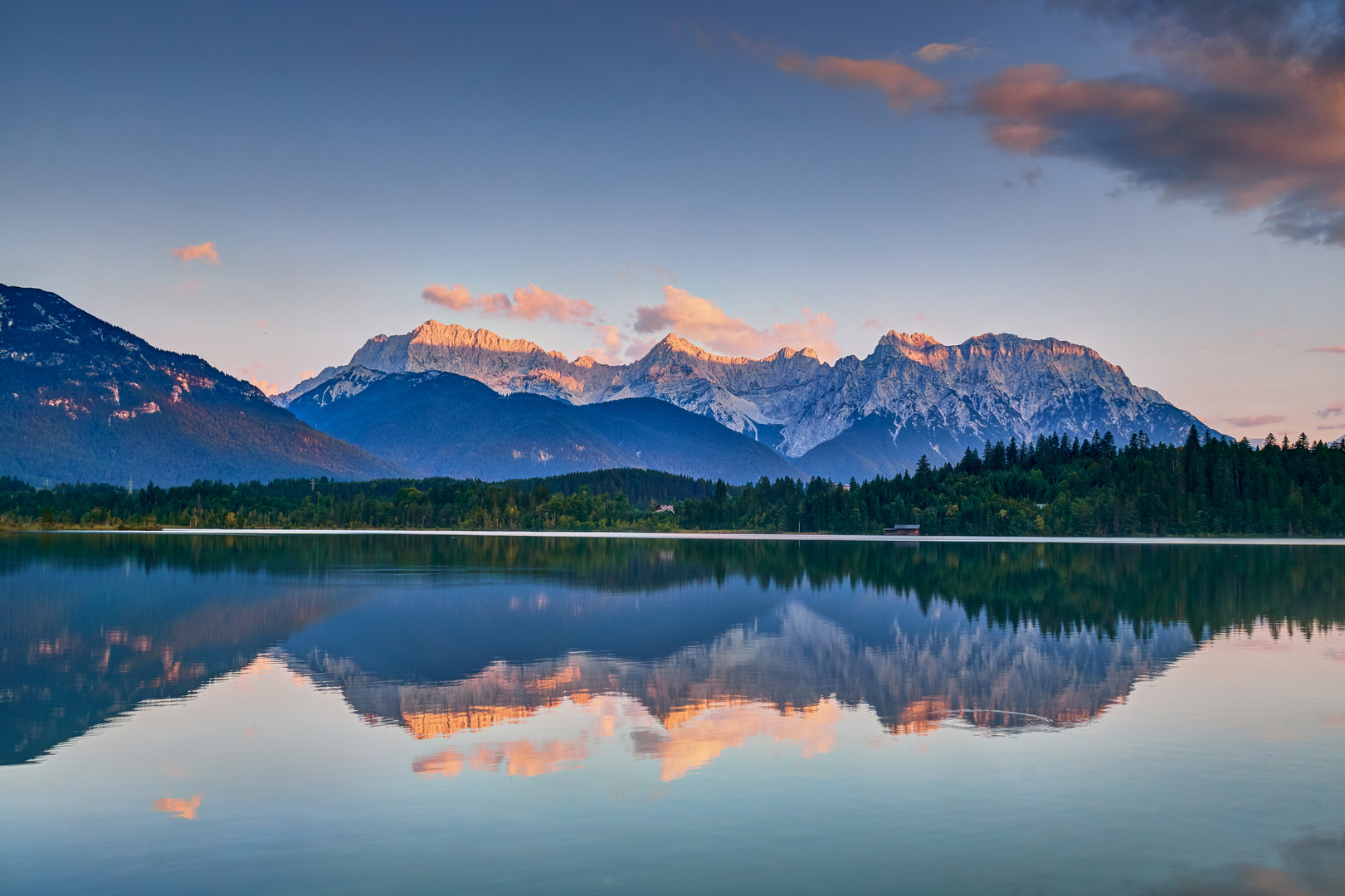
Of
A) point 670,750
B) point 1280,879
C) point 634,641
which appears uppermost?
point 1280,879

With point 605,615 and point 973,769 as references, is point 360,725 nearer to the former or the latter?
point 973,769

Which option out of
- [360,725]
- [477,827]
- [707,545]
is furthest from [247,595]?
[707,545]

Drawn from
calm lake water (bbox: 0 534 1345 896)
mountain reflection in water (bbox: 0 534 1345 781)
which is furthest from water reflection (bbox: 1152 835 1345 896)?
mountain reflection in water (bbox: 0 534 1345 781)

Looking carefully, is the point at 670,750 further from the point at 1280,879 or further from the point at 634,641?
the point at 634,641

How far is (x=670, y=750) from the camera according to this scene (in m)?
23.2

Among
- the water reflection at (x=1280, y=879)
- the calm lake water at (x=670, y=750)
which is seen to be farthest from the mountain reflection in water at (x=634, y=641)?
the water reflection at (x=1280, y=879)

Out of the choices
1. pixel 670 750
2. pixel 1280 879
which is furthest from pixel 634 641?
pixel 1280 879

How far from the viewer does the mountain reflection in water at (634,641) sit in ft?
87.8

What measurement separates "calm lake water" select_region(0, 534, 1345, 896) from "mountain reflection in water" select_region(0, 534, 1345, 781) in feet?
0.82

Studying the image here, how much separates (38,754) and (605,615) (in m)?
32.8

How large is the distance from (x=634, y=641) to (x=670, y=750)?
792 inches

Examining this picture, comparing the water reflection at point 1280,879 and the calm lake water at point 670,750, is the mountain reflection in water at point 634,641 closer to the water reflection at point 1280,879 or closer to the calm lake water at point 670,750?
the calm lake water at point 670,750

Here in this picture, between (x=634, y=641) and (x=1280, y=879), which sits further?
(x=634, y=641)

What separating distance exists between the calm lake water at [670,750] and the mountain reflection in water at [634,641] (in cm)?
25
